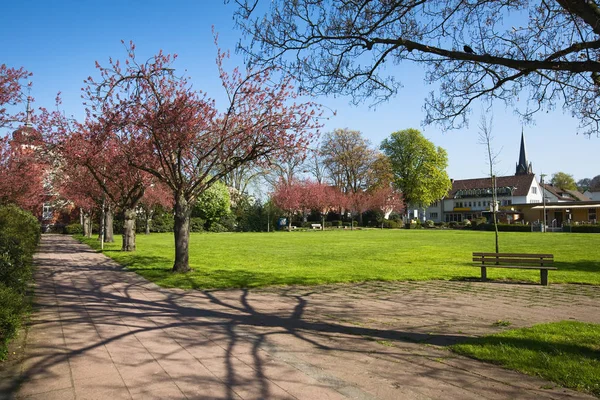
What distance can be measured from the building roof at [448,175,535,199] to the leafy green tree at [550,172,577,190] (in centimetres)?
2928

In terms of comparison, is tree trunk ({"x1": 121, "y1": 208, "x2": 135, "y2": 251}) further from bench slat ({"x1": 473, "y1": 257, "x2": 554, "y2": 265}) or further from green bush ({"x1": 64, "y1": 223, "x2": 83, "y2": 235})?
green bush ({"x1": 64, "y1": 223, "x2": 83, "y2": 235})

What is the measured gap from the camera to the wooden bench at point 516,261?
1127 cm

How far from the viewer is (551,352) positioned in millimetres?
4980

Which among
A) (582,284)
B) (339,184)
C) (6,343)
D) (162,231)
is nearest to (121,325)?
(6,343)

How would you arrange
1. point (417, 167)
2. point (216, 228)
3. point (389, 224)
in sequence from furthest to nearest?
point (389, 224), point (417, 167), point (216, 228)

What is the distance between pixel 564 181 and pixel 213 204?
94799mm

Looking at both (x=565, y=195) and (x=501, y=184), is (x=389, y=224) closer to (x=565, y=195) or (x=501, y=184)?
(x=501, y=184)

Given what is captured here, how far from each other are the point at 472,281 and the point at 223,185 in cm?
4598

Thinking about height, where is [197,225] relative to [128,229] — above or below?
below

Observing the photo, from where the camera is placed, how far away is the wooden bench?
444 inches

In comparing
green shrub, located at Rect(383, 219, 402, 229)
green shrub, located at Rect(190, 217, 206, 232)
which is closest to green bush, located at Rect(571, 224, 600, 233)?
green shrub, located at Rect(383, 219, 402, 229)

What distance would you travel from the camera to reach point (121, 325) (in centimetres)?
624

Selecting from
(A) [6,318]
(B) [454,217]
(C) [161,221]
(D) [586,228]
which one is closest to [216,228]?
(C) [161,221]

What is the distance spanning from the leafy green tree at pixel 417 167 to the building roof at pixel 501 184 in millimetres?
15681
